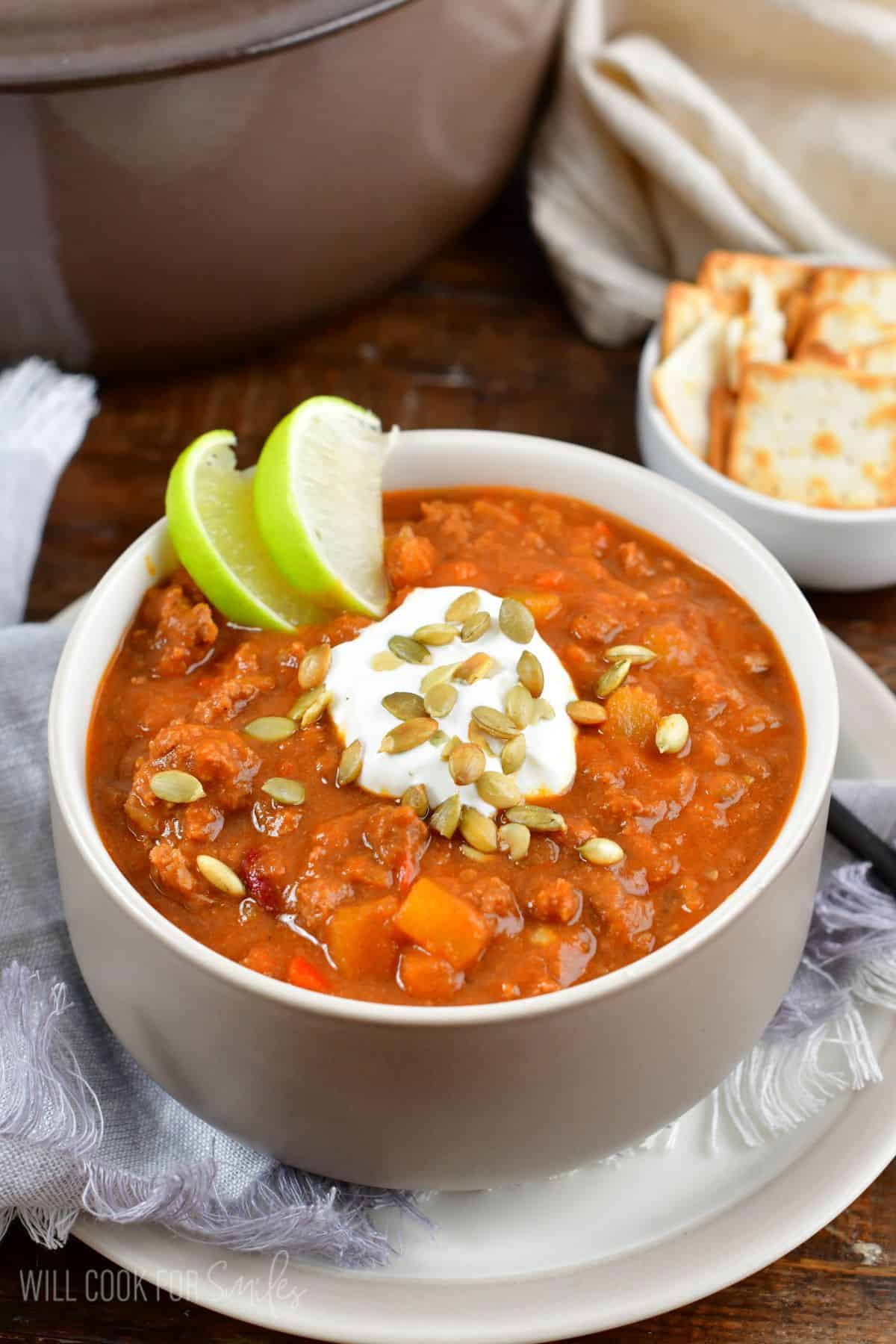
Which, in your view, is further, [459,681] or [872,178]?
[872,178]

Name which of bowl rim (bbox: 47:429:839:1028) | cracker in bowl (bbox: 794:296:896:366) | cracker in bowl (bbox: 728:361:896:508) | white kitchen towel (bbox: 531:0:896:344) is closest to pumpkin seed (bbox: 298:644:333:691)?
bowl rim (bbox: 47:429:839:1028)

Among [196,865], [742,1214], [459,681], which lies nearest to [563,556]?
[459,681]

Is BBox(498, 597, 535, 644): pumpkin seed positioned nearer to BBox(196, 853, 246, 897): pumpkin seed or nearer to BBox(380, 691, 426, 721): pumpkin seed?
BBox(380, 691, 426, 721): pumpkin seed

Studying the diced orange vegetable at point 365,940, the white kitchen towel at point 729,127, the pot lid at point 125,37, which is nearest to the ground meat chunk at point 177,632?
the diced orange vegetable at point 365,940

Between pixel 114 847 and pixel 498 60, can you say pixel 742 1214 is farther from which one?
pixel 498 60

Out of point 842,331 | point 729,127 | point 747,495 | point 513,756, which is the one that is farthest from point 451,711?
point 729,127
